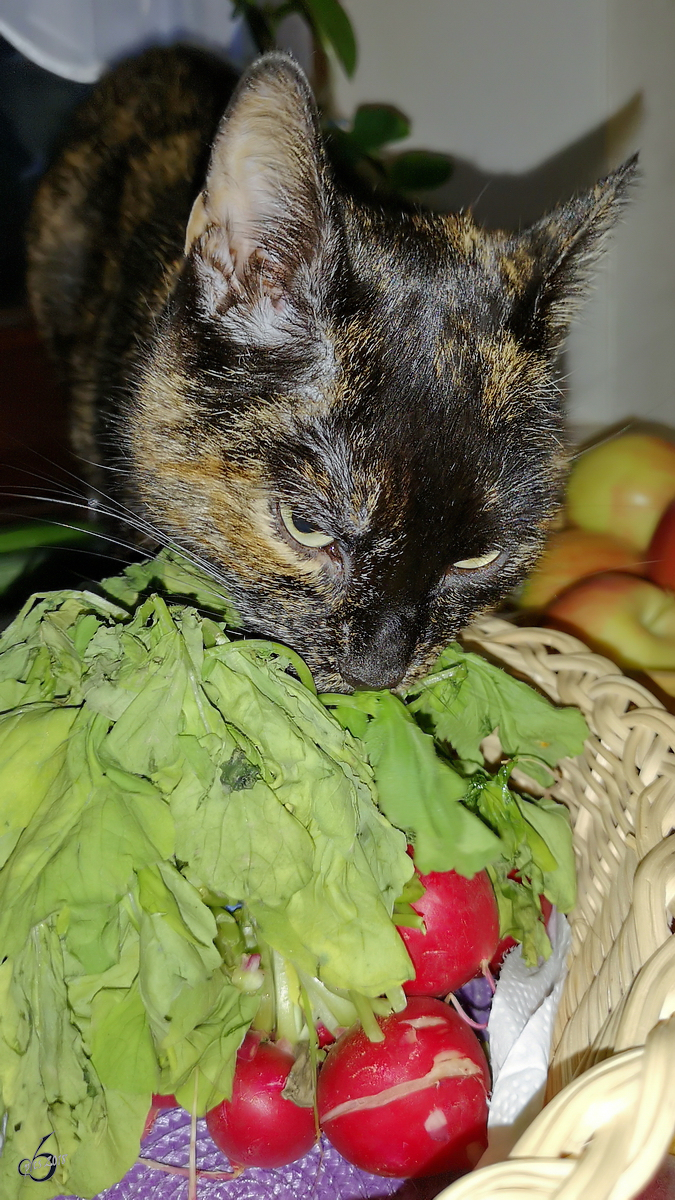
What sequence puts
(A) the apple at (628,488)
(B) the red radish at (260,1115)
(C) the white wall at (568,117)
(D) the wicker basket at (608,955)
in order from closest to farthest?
(D) the wicker basket at (608,955) < (B) the red radish at (260,1115) < (A) the apple at (628,488) < (C) the white wall at (568,117)

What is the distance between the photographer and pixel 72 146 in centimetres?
173

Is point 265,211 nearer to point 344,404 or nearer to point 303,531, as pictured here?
point 344,404

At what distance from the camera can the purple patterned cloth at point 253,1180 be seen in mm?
957

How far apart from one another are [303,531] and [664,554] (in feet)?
2.68

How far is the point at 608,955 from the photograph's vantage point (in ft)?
3.05

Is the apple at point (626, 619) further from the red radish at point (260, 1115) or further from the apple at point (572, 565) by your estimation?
the red radish at point (260, 1115)

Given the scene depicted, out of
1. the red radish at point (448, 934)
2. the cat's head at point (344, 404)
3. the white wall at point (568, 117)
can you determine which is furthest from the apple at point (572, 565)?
the red radish at point (448, 934)

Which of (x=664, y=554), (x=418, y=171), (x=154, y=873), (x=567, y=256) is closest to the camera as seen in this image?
(x=154, y=873)

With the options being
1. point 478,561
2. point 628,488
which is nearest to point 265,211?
point 478,561

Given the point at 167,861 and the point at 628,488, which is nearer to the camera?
the point at 167,861

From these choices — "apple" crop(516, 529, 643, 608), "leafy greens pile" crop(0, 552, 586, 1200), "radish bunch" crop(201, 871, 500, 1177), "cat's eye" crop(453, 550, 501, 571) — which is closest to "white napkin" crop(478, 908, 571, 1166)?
"radish bunch" crop(201, 871, 500, 1177)

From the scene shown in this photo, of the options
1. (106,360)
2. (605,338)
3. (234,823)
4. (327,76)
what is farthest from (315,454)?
(327,76)

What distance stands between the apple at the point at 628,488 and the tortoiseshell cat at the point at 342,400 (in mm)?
494

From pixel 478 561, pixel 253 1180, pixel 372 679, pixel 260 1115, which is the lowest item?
pixel 253 1180
